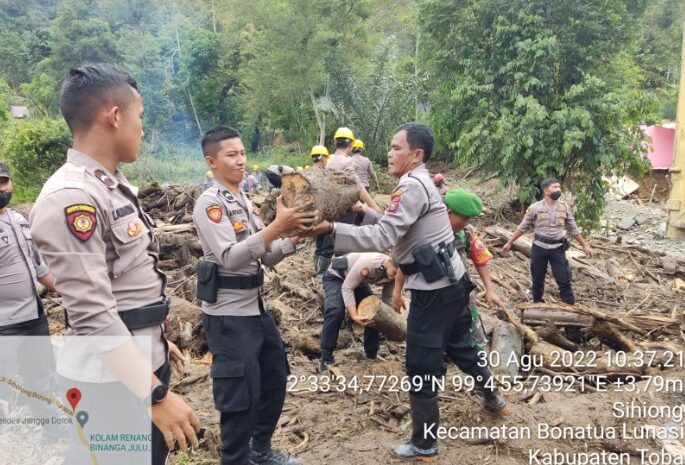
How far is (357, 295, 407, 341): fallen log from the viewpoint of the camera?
507 centimetres

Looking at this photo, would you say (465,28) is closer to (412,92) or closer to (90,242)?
(412,92)

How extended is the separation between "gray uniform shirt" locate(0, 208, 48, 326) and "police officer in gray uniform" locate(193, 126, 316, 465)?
5.47ft

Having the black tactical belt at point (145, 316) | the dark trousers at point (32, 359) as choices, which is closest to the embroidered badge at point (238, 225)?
the black tactical belt at point (145, 316)

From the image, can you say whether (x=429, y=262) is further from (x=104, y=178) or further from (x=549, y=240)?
(x=549, y=240)

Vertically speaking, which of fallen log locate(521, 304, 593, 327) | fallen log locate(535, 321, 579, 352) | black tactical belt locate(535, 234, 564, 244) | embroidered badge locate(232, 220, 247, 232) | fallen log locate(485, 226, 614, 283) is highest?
embroidered badge locate(232, 220, 247, 232)

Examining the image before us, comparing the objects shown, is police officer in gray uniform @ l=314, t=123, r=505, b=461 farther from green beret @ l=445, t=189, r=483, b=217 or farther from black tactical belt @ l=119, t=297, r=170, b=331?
black tactical belt @ l=119, t=297, r=170, b=331

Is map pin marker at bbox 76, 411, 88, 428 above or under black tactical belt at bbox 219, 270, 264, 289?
under

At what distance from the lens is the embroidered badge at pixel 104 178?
1983 millimetres

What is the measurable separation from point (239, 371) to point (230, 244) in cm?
71

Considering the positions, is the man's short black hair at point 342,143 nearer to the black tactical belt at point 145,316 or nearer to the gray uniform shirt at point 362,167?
the gray uniform shirt at point 362,167

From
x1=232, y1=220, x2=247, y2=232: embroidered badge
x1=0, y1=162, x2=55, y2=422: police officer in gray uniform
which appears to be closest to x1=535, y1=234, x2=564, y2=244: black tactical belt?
x1=232, y1=220, x2=247, y2=232: embroidered badge

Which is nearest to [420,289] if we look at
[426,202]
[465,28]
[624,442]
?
[426,202]

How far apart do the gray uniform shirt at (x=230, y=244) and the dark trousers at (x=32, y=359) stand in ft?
5.77

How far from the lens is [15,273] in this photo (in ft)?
12.2
